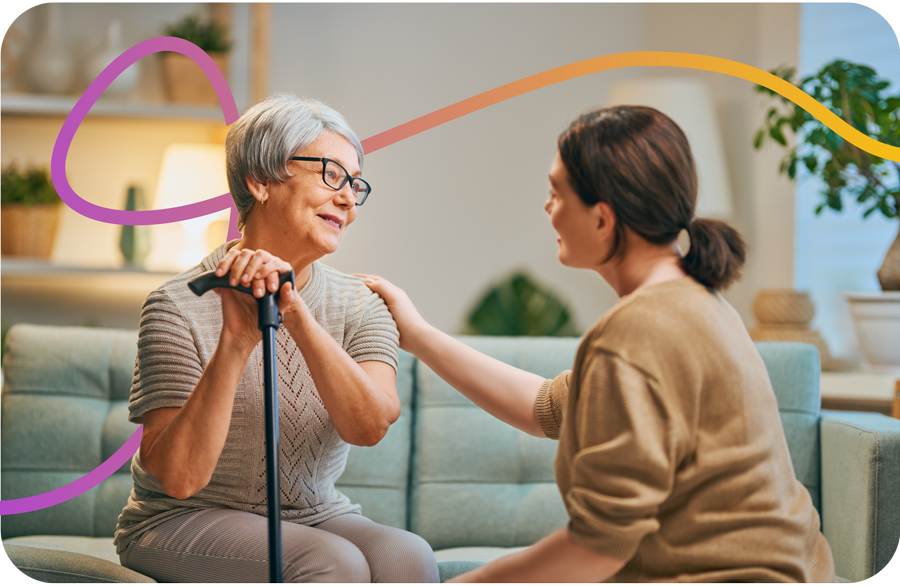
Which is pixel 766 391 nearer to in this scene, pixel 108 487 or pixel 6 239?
pixel 108 487

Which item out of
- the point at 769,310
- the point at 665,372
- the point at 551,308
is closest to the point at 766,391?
the point at 665,372

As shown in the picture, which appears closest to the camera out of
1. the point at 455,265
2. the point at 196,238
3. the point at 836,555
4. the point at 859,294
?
the point at 836,555

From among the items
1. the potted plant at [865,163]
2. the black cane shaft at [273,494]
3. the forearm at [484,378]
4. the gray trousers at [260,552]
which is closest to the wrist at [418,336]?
the forearm at [484,378]

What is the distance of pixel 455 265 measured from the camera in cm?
312

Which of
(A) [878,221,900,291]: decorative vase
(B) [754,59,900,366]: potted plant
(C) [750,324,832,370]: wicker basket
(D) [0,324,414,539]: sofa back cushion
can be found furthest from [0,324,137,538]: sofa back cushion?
(A) [878,221,900,291]: decorative vase

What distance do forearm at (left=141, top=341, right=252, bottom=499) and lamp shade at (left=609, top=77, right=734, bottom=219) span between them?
6.25 ft

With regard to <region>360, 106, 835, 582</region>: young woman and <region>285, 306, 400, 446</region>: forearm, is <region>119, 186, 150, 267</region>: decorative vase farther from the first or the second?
<region>360, 106, 835, 582</region>: young woman

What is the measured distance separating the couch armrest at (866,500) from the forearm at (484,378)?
0.67 m

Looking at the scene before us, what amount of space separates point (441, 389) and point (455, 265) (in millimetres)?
1399

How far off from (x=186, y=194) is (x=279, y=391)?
160 centimetres

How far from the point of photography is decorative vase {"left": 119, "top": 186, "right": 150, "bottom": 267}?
8.52ft

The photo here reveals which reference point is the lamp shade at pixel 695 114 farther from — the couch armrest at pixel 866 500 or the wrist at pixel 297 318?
the wrist at pixel 297 318

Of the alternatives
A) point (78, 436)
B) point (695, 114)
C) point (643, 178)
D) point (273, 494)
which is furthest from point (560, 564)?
point (695, 114)

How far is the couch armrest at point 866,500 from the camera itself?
1.37 m
